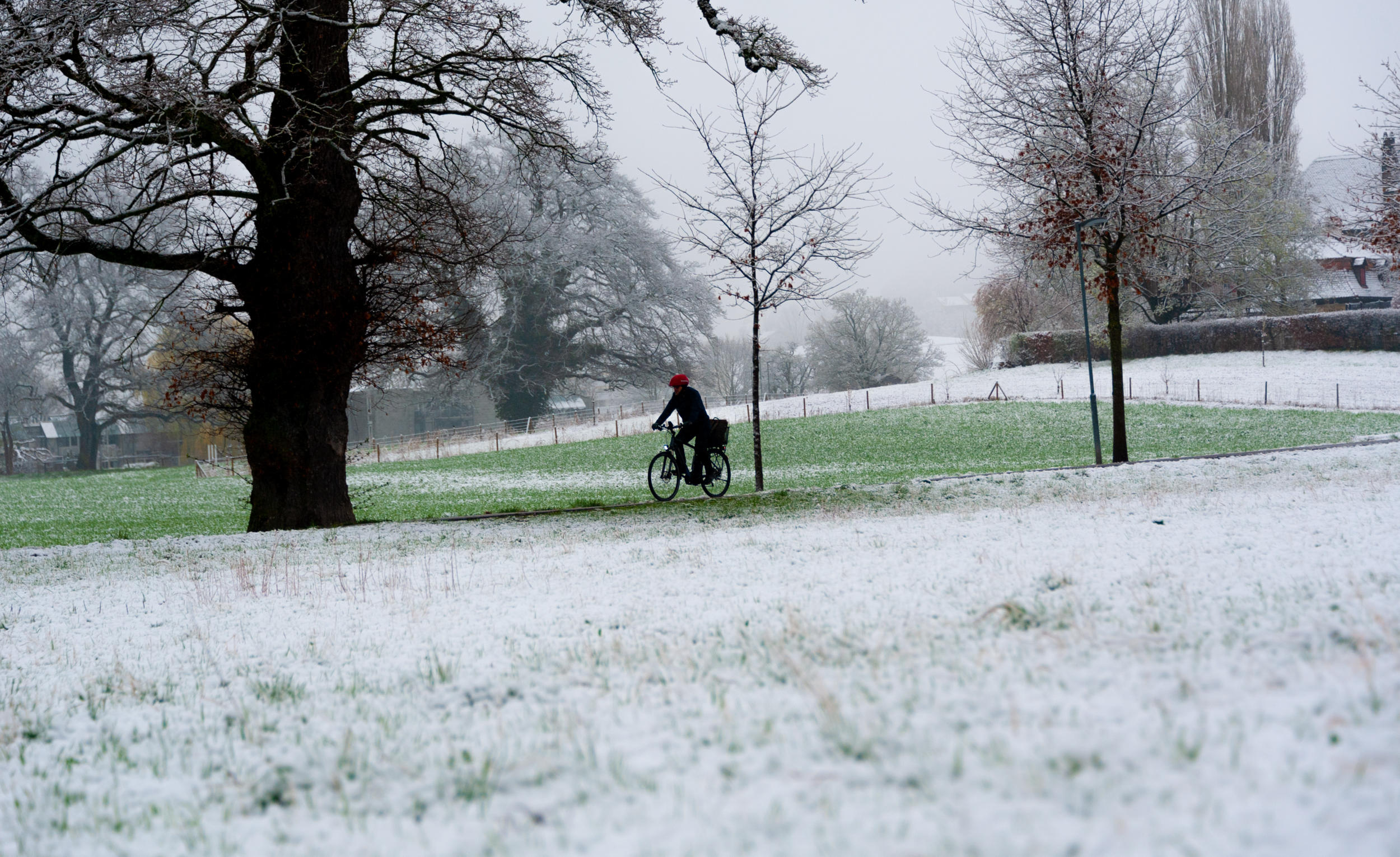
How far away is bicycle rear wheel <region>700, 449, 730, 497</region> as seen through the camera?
48.8 feet

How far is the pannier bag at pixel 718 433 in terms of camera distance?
47.8ft

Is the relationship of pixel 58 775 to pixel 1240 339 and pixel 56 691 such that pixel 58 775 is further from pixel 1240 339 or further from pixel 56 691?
pixel 1240 339

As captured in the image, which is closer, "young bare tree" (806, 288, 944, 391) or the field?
the field

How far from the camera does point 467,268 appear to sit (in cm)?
1434

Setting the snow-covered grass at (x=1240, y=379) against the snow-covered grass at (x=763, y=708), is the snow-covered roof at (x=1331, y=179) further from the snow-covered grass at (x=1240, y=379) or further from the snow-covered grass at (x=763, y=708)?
the snow-covered grass at (x=763, y=708)

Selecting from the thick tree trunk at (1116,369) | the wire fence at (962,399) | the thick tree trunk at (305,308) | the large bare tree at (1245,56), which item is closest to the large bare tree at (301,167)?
the thick tree trunk at (305,308)

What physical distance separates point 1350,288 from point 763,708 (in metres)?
62.6

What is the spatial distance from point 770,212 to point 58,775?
1326cm

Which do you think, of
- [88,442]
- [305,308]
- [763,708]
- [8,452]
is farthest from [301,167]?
[8,452]

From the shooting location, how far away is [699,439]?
1442 centimetres

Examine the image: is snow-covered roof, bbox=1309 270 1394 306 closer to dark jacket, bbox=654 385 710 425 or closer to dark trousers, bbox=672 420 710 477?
dark trousers, bbox=672 420 710 477

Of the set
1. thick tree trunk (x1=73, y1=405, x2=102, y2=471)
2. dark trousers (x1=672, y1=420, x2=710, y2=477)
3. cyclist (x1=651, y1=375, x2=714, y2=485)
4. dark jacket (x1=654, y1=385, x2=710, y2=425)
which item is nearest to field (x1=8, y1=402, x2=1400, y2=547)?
cyclist (x1=651, y1=375, x2=714, y2=485)

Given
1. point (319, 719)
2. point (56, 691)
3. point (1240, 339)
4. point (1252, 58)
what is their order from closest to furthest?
point (319, 719) → point (56, 691) → point (1240, 339) → point (1252, 58)

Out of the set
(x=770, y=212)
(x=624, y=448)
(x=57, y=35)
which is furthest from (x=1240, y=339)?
(x=57, y=35)
